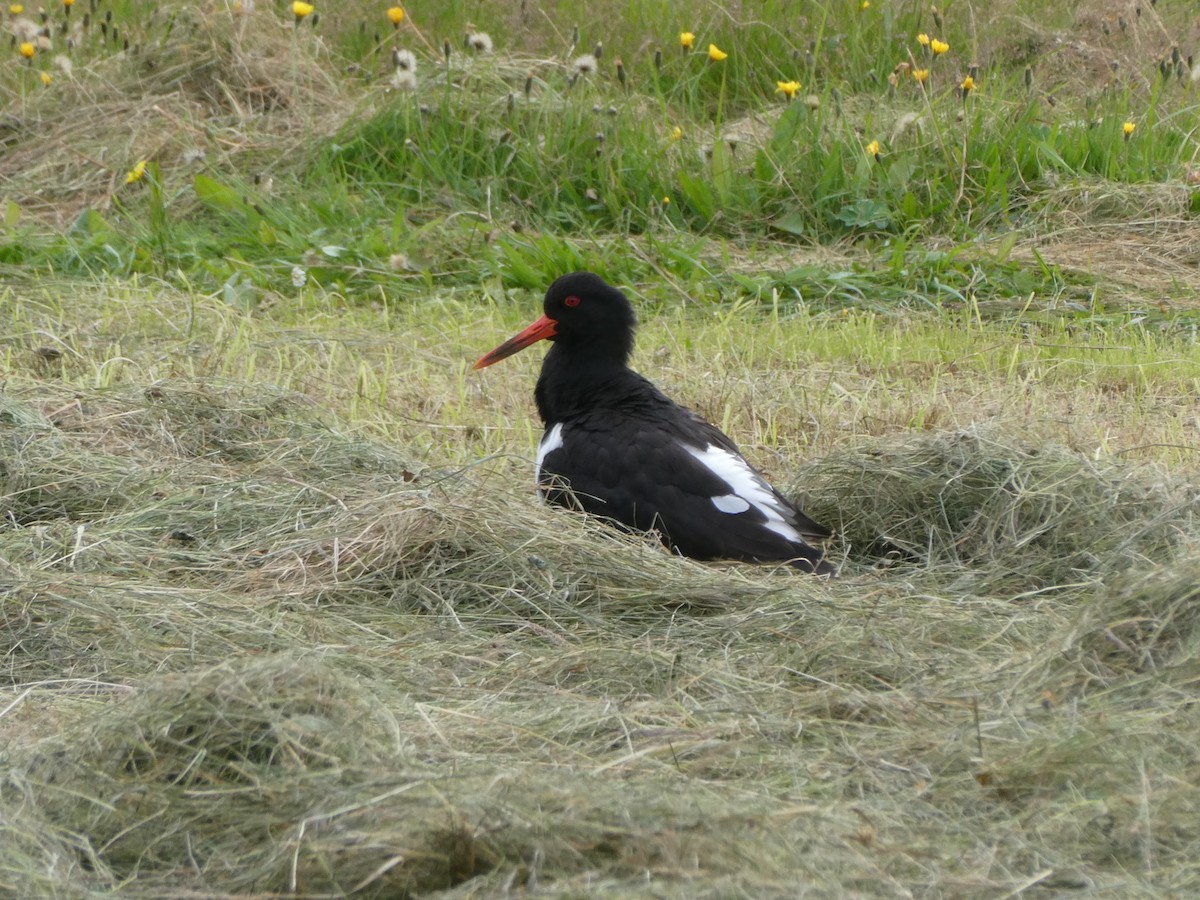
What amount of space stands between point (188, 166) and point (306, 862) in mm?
5816

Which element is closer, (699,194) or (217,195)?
(699,194)

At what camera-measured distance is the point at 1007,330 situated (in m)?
5.91

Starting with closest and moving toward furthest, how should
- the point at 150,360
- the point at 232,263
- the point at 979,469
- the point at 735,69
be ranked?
the point at 979,469 → the point at 150,360 → the point at 232,263 → the point at 735,69

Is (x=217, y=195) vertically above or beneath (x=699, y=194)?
beneath

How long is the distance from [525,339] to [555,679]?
2.09 meters

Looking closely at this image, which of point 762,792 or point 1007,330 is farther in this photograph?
point 1007,330

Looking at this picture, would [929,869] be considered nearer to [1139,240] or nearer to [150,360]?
[150,360]

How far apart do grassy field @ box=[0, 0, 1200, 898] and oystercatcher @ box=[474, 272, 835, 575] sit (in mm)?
171

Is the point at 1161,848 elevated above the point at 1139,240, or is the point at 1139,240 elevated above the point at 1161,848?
the point at 1161,848

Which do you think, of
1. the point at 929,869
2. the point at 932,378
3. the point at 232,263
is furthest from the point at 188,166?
the point at 929,869

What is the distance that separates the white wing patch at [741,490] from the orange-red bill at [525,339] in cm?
88

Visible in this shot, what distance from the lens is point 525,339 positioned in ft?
16.2

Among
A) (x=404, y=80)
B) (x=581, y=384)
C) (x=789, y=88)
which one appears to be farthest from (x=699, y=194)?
(x=581, y=384)

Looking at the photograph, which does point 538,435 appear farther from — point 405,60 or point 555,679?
point 405,60
